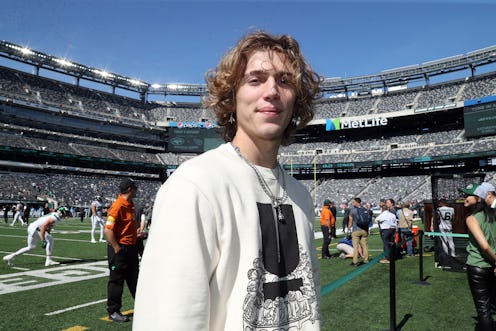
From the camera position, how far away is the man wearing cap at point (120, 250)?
17.9 feet

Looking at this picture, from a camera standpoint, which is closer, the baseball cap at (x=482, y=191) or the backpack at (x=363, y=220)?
the baseball cap at (x=482, y=191)

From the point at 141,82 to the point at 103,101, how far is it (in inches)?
327

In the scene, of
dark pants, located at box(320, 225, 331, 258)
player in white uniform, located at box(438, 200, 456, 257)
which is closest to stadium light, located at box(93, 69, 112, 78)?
dark pants, located at box(320, 225, 331, 258)

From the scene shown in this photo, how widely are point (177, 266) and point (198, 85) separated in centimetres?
7135

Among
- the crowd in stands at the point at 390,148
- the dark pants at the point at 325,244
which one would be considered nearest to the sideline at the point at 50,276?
the dark pants at the point at 325,244

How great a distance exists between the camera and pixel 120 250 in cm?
565

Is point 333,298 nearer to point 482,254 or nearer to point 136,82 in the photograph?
point 482,254

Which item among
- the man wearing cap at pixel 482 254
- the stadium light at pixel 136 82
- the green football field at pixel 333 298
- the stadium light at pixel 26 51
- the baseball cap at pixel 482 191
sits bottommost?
the green football field at pixel 333 298

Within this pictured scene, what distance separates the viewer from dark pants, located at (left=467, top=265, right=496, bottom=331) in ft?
13.5

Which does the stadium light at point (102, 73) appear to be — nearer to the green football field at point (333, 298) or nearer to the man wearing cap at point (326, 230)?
the green football field at point (333, 298)

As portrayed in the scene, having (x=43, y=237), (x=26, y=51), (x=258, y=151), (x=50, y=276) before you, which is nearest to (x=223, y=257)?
(x=258, y=151)

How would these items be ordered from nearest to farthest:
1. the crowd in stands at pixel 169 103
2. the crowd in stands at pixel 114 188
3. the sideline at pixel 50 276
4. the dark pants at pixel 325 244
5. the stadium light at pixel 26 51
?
1. the sideline at pixel 50 276
2. the dark pants at pixel 325 244
3. the crowd in stands at pixel 114 188
4. the stadium light at pixel 26 51
5. the crowd in stands at pixel 169 103

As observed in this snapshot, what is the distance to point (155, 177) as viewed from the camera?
62500 millimetres

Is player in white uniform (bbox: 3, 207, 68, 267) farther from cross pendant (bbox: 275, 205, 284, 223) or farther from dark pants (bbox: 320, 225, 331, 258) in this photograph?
cross pendant (bbox: 275, 205, 284, 223)
